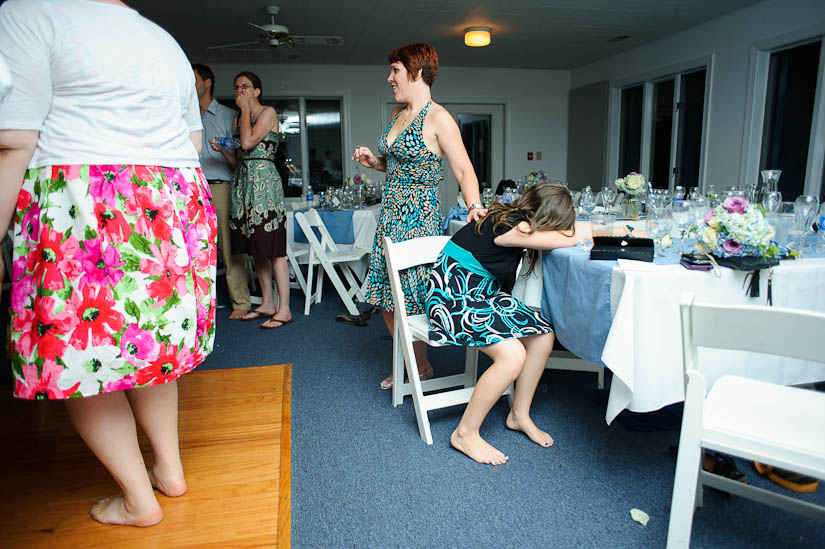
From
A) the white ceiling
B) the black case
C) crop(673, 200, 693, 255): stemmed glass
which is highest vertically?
the white ceiling

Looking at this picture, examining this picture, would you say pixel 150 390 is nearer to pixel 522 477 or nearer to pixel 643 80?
pixel 522 477

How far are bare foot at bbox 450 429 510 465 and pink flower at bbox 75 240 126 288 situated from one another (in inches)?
50.4

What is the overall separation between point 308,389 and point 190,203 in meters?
1.39

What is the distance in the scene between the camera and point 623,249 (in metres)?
1.73

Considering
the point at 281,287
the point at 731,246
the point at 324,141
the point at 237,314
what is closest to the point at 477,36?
the point at 324,141

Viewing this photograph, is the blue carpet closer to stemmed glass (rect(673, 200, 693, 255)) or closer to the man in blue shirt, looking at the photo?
stemmed glass (rect(673, 200, 693, 255))

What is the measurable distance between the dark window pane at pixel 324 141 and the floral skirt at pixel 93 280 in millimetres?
7068

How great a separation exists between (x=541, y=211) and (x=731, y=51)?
5107 mm

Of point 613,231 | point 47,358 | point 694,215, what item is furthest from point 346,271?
point 47,358

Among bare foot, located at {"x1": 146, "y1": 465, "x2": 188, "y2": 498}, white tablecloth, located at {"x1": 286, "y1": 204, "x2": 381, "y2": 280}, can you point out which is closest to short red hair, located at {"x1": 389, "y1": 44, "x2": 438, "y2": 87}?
bare foot, located at {"x1": 146, "y1": 465, "x2": 188, "y2": 498}

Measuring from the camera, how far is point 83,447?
1898 millimetres

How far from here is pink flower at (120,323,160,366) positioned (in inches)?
49.0

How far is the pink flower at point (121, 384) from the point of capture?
1.23 m

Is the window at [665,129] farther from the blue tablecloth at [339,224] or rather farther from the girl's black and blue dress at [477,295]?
the girl's black and blue dress at [477,295]
